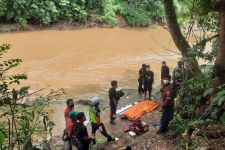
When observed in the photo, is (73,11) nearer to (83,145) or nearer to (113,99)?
(113,99)

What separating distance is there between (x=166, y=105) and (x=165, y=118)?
1.13 feet

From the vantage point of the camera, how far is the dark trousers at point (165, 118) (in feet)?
30.2

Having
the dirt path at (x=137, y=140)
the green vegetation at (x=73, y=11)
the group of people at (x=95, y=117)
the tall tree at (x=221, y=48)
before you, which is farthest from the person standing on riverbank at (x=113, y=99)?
the green vegetation at (x=73, y=11)

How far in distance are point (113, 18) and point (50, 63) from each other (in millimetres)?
13588

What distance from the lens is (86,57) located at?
22469 millimetres

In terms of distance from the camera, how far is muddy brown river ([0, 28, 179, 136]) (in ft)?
57.5

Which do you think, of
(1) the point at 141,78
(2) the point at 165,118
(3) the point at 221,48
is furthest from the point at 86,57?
(3) the point at 221,48

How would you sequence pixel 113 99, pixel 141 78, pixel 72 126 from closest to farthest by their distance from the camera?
pixel 72 126, pixel 113 99, pixel 141 78

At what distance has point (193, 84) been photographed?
28.2 feet

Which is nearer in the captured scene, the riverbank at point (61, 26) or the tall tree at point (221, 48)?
the tall tree at point (221, 48)

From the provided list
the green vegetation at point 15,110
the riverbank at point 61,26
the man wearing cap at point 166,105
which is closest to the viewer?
the green vegetation at point 15,110

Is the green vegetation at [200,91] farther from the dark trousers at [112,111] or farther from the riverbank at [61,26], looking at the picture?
the riverbank at [61,26]

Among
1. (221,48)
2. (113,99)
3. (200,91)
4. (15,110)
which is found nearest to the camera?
(15,110)

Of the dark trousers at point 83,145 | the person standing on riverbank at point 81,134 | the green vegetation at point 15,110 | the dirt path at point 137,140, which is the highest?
the green vegetation at point 15,110
